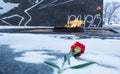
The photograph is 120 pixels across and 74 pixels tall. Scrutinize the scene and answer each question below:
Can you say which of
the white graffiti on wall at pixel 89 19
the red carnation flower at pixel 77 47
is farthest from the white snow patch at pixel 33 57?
the white graffiti on wall at pixel 89 19

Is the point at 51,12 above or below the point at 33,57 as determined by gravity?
above

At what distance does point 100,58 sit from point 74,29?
480cm

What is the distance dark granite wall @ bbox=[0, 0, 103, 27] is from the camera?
1533 cm

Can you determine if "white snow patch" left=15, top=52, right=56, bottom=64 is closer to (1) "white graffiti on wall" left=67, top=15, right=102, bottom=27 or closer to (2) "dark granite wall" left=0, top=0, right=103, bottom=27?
(2) "dark granite wall" left=0, top=0, right=103, bottom=27

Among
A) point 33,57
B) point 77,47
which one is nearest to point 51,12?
point 33,57

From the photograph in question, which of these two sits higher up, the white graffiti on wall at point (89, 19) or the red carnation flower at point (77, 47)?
the red carnation flower at point (77, 47)

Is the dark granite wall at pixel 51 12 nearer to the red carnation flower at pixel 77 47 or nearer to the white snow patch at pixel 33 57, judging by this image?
the white snow patch at pixel 33 57

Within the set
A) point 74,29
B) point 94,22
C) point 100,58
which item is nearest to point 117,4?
point 94,22

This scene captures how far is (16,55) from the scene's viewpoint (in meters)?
3.80

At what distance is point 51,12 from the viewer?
50.9ft

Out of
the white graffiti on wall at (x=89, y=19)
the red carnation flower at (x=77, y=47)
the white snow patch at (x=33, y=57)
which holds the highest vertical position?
the red carnation flower at (x=77, y=47)

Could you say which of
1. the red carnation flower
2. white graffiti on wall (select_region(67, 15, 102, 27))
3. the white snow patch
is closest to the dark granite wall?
white graffiti on wall (select_region(67, 15, 102, 27))

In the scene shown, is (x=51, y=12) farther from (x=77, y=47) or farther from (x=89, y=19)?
(x=77, y=47)

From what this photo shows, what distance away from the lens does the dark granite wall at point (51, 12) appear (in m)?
15.3
